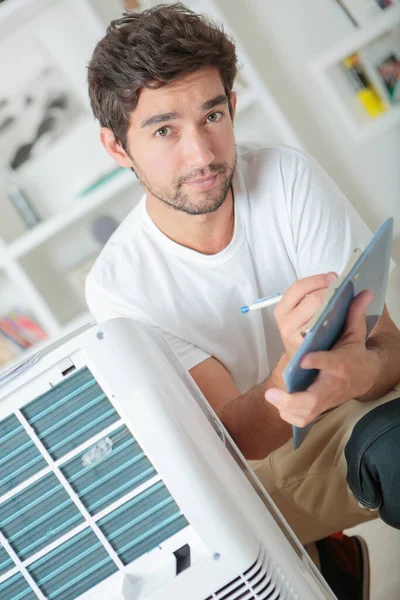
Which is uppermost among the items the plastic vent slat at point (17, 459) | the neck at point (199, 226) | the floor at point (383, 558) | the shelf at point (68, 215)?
the shelf at point (68, 215)

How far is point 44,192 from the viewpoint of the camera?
2.49 meters

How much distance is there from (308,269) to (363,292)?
0.47 metres

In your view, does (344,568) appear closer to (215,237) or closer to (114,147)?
(215,237)

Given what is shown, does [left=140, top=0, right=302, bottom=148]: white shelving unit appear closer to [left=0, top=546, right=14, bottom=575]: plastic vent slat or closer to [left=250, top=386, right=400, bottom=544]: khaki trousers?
[left=250, top=386, right=400, bottom=544]: khaki trousers

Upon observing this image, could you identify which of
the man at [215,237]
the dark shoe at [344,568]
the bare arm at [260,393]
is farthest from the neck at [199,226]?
the dark shoe at [344,568]

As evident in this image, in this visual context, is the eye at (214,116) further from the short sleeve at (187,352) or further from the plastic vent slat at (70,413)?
the plastic vent slat at (70,413)

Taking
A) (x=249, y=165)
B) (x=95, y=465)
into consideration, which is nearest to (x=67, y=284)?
Result: (x=249, y=165)

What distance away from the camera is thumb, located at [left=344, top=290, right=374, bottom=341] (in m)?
0.87

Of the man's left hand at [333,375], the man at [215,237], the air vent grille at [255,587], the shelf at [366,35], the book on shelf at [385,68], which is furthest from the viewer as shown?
the book on shelf at [385,68]

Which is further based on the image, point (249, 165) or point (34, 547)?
point (249, 165)

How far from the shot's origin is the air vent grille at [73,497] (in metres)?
0.75

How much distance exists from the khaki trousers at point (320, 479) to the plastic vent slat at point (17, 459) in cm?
54

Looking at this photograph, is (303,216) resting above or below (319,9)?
below

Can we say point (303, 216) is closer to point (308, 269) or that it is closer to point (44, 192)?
point (308, 269)
